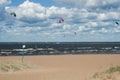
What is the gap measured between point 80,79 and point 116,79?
10.7 feet

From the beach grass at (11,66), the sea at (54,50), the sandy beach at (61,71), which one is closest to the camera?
the sandy beach at (61,71)

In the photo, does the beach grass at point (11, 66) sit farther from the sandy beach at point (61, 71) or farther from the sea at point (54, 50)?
the sea at point (54, 50)

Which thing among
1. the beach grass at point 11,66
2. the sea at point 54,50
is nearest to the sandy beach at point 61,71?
the beach grass at point 11,66

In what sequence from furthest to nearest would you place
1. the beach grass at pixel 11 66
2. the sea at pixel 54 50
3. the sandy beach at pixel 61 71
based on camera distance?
the sea at pixel 54 50, the beach grass at pixel 11 66, the sandy beach at pixel 61 71

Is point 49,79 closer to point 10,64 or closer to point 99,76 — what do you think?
point 99,76

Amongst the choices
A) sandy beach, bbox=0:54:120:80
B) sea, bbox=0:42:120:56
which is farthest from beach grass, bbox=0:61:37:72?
sea, bbox=0:42:120:56

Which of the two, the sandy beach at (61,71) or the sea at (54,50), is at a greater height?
the sea at (54,50)

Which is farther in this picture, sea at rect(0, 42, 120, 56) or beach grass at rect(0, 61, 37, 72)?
sea at rect(0, 42, 120, 56)

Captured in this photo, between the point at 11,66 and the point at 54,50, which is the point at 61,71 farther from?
the point at 54,50

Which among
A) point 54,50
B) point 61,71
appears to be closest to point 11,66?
point 61,71

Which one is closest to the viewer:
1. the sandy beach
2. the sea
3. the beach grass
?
the sandy beach

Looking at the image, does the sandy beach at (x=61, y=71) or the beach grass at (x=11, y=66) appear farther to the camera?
the beach grass at (x=11, y=66)

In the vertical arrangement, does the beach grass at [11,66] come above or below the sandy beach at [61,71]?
above

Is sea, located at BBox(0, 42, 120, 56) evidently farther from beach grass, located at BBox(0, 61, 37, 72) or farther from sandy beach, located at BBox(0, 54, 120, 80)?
beach grass, located at BBox(0, 61, 37, 72)
